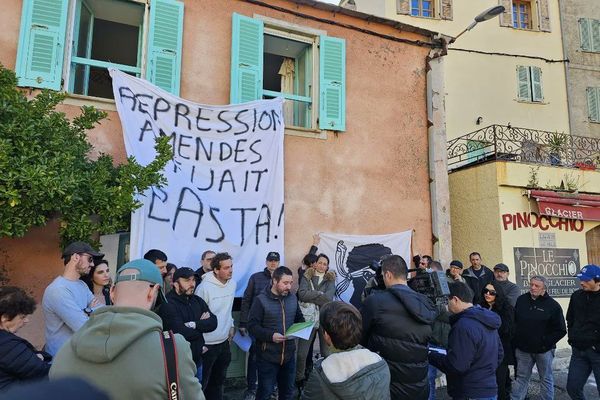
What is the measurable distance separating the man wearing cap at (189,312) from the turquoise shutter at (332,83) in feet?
13.7

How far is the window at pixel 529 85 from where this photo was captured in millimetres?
15273

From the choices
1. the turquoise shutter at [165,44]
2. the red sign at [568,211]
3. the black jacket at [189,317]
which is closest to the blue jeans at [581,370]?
the black jacket at [189,317]

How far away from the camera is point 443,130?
8727mm

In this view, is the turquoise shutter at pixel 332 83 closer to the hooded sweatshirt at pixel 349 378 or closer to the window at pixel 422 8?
the hooded sweatshirt at pixel 349 378

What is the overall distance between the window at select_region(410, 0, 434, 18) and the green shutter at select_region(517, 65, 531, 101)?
11.8ft

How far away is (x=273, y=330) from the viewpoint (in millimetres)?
4848

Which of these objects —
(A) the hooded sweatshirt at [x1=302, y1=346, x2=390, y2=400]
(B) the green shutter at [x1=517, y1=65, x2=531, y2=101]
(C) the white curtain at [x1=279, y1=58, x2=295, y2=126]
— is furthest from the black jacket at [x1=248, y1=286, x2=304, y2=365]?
(B) the green shutter at [x1=517, y1=65, x2=531, y2=101]

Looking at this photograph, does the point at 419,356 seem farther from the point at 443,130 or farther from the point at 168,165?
the point at 443,130

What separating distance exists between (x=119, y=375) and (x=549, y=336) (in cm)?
545

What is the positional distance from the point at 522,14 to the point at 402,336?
1654cm

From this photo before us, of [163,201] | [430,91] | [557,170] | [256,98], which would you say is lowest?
[163,201]

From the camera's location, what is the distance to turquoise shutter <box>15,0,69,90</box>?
6.02 metres

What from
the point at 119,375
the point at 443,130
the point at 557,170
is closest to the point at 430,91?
the point at 443,130

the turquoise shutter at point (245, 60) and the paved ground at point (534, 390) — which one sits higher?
the turquoise shutter at point (245, 60)
